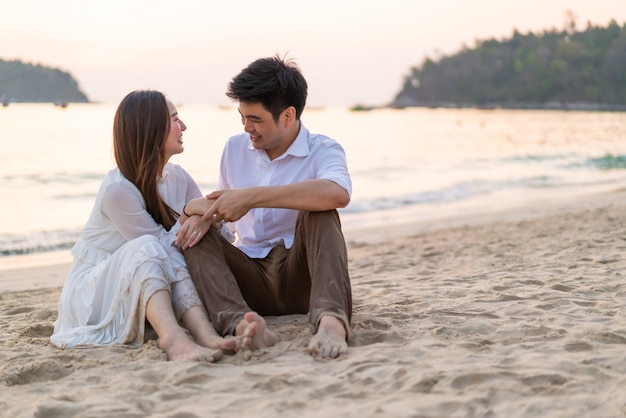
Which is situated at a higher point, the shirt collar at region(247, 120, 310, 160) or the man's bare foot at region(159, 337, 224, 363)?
the shirt collar at region(247, 120, 310, 160)

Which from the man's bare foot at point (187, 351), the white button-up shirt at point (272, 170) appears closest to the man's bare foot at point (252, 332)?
the man's bare foot at point (187, 351)

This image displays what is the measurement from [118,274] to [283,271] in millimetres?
776

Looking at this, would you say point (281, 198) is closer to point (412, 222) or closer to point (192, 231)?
point (192, 231)

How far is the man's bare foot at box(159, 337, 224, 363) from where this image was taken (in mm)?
2723

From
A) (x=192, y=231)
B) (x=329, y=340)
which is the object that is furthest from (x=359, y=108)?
(x=329, y=340)

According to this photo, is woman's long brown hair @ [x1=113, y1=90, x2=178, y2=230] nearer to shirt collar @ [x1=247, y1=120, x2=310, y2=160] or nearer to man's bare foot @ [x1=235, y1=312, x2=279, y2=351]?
shirt collar @ [x1=247, y1=120, x2=310, y2=160]

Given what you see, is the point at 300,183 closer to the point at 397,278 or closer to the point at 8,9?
the point at 397,278

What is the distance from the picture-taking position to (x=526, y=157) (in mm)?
23578

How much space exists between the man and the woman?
104 millimetres

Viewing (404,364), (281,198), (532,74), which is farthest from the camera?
(532,74)

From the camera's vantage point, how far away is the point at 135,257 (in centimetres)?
296

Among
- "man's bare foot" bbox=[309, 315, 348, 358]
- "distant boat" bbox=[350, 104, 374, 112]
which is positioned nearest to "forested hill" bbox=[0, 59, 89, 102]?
Result: "man's bare foot" bbox=[309, 315, 348, 358]

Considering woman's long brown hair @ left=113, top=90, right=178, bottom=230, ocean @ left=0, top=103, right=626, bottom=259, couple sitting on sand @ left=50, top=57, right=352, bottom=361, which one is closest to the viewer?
couple sitting on sand @ left=50, top=57, right=352, bottom=361

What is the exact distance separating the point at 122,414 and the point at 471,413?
1088 millimetres
